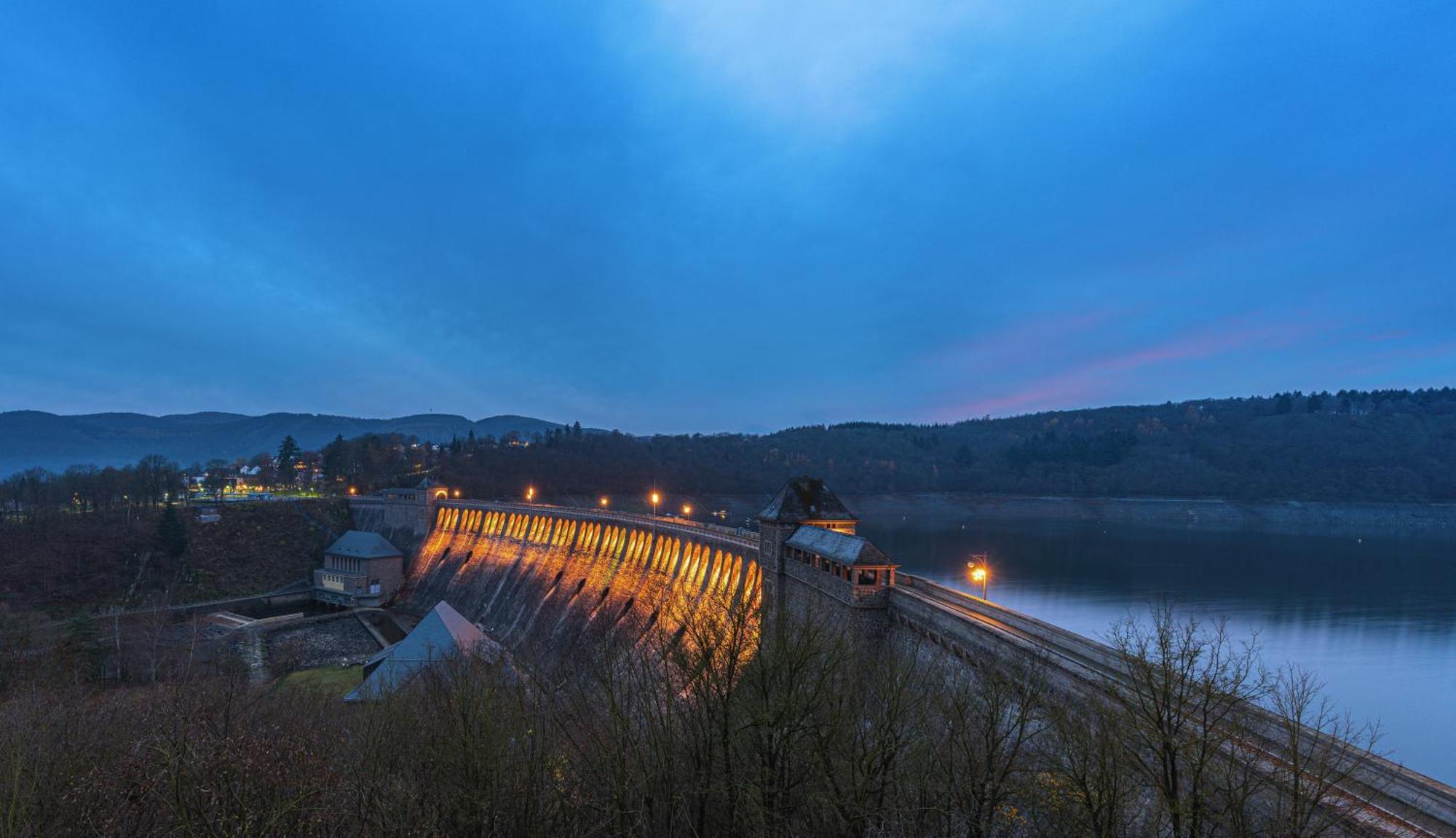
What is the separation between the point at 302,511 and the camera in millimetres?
87062

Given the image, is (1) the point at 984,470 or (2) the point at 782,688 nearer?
(2) the point at 782,688

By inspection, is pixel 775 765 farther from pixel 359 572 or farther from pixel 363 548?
pixel 363 548

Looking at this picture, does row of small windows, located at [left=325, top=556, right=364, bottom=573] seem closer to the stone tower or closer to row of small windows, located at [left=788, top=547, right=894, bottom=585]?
the stone tower

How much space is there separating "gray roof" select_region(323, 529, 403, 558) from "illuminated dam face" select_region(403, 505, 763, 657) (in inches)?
160

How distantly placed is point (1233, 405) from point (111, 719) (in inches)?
9586

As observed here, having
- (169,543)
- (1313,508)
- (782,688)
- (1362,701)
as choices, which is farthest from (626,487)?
(1313,508)

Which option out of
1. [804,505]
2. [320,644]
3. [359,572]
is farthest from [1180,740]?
[359,572]

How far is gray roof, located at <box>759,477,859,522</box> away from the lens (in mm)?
33062

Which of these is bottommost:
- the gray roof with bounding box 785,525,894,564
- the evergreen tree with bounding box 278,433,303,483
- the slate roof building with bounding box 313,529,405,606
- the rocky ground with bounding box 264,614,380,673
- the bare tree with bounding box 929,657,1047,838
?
the rocky ground with bounding box 264,614,380,673

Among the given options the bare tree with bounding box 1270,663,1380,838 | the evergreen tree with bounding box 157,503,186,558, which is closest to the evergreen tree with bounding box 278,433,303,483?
the evergreen tree with bounding box 157,503,186,558

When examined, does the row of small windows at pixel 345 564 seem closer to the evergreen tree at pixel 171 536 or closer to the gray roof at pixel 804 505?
the evergreen tree at pixel 171 536

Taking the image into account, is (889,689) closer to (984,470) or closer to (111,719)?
(111,719)

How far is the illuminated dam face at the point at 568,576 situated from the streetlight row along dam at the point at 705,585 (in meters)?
0.15

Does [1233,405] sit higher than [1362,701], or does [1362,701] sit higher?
[1233,405]
